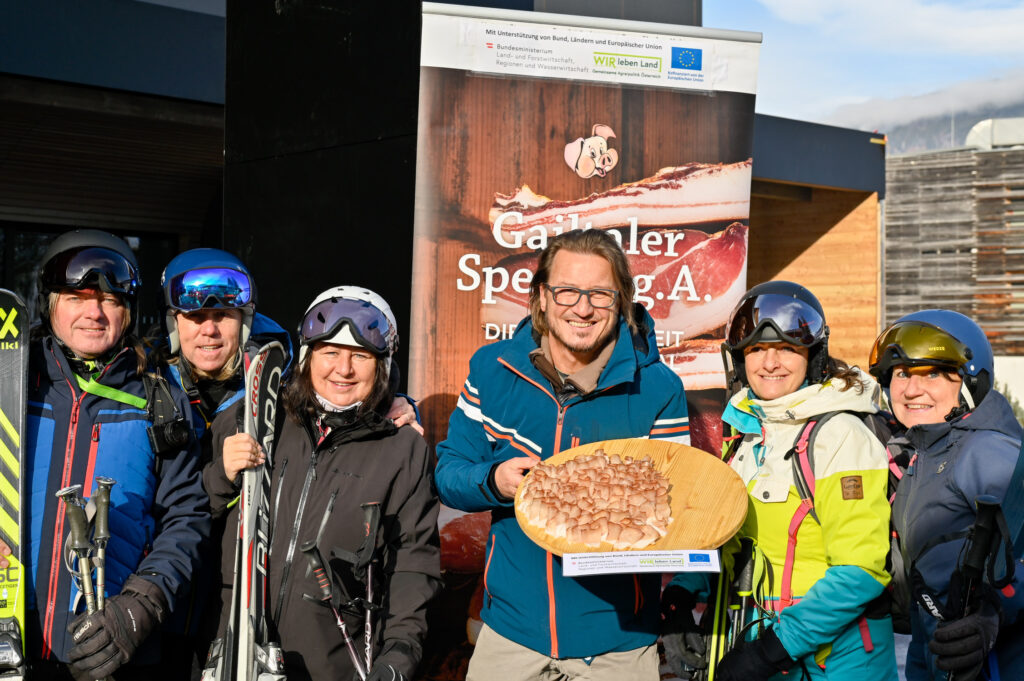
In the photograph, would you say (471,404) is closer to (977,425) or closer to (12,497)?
(12,497)

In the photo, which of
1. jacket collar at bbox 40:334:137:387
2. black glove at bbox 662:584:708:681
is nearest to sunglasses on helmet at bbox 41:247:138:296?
jacket collar at bbox 40:334:137:387

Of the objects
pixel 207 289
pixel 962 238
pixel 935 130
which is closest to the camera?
pixel 207 289

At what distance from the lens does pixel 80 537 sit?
2.20 meters

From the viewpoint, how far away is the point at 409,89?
430cm

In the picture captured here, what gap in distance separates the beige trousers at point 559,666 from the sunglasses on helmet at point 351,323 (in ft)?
2.89

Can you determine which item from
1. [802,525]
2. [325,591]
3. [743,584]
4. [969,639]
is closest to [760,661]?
[743,584]

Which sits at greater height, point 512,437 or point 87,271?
point 87,271

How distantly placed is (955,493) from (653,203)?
2.33 m

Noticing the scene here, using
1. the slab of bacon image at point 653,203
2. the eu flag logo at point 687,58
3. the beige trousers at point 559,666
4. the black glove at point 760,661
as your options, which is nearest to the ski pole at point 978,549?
the black glove at point 760,661

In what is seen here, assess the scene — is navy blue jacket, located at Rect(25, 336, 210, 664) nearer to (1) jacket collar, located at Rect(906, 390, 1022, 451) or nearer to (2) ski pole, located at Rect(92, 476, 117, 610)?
(2) ski pole, located at Rect(92, 476, 117, 610)

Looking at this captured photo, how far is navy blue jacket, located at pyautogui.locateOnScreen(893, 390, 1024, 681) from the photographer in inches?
90.5

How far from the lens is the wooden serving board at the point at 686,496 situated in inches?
87.6

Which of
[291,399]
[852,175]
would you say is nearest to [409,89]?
[291,399]

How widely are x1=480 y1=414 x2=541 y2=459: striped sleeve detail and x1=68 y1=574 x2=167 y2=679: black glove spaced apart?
917 millimetres
